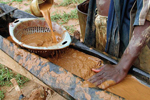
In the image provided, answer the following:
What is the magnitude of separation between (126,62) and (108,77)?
0.81 feet

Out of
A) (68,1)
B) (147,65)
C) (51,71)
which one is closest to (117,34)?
(147,65)

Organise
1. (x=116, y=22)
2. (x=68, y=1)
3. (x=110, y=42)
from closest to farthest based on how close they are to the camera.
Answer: (x=116, y=22) < (x=110, y=42) < (x=68, y=1)

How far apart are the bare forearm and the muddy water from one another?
207mm

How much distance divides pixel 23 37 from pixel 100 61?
118 cm

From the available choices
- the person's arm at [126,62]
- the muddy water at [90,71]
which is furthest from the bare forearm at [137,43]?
the muddy water at [90,71]

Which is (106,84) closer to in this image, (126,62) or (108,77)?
(108,77)

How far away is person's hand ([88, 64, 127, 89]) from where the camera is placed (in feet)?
4.70

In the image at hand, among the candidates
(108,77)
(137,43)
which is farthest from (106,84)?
(137,43)

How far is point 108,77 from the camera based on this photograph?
147 cm

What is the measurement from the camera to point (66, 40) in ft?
6.01

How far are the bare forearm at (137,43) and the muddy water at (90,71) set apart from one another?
0.68ft

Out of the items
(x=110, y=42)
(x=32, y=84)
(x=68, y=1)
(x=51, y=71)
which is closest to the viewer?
(x=51, y=71)

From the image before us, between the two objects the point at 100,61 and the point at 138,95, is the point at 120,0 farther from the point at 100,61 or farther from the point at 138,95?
the point at 138,95

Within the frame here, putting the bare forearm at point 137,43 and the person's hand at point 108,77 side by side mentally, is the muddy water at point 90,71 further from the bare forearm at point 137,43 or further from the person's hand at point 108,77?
the bare forearm at point 137,43
